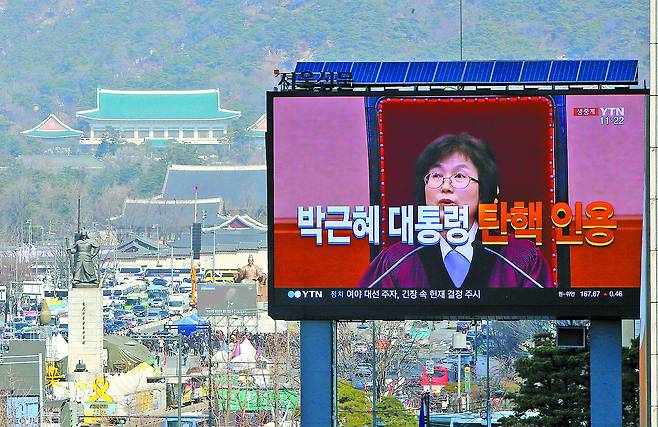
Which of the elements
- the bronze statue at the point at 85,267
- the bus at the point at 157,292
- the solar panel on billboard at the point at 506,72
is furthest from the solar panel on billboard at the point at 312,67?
the bus at the point at 157,292

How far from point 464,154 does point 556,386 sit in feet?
29.1

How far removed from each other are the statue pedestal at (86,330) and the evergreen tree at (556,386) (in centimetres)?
3622

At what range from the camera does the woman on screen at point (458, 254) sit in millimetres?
25297

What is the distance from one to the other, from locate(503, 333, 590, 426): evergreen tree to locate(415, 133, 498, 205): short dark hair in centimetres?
814

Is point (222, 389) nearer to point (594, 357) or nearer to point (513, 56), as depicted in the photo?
point (594, 357)

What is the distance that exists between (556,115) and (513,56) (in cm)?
17068

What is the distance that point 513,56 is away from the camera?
195 meters

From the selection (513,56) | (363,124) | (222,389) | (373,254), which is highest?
(513,56)

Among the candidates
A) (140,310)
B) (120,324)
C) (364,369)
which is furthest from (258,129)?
(364,369)

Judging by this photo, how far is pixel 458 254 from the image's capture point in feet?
83.3

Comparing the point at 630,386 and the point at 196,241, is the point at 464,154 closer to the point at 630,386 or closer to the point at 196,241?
the point at 630,386

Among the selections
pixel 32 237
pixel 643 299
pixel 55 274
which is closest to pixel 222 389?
pixel 643 299

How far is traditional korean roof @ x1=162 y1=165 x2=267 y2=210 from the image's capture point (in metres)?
169

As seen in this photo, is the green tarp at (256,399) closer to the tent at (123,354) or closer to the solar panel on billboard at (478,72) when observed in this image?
the tent at (123,354)
